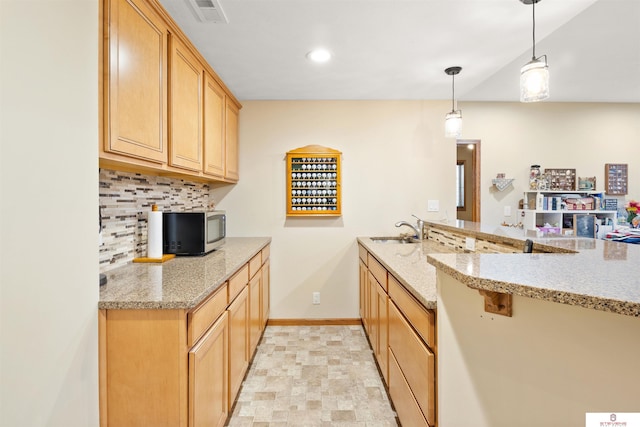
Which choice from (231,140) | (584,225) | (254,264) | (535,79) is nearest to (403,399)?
(254,264)

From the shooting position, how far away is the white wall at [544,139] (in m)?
3.95

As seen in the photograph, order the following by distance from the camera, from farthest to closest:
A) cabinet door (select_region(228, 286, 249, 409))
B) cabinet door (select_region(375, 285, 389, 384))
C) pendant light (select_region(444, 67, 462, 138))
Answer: pendant light (select_region(444, 67, 462, 138)), cabinet door (select_region(375, 285, 389, 384)), cabinet door (select_region(228, 286, 249, 409))

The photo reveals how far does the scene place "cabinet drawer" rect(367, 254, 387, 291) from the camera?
1956mm

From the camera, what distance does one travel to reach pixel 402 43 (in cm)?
202

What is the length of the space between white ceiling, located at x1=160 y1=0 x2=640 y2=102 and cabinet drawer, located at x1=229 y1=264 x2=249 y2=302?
153 cm

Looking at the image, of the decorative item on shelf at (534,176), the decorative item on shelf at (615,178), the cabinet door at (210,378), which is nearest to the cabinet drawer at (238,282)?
the cabinet door at (210,378)

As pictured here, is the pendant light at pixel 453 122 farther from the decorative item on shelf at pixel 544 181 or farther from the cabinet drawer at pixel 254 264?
the decorative item on shelf at pixel 544 181

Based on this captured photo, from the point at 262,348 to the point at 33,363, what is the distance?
2008 mm

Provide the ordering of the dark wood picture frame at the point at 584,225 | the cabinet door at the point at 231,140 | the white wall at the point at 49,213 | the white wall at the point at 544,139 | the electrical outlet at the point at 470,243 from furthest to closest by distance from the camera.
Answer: the white wall at the point at 544,139
the dark wood picture frame at the point at 584,225
the cabinet door at the point at 231,140
the electrical outlet at the point at 470,243
the white wall at the point at 49,213

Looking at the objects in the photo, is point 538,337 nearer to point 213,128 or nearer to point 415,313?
point 415,313

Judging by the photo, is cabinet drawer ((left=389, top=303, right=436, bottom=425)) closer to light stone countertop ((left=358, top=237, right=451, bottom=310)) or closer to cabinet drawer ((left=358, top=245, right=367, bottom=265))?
light stone countertop ((left=358, top=237, right=451, bottom=310))

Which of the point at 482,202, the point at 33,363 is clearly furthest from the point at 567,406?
the point at 482,202

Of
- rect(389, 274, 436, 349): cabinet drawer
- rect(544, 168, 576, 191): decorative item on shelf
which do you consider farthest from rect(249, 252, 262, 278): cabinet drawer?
rect(544, 168, 576, 191): decorative item on shelf

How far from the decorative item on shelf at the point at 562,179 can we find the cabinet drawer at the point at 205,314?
14.4 ft
